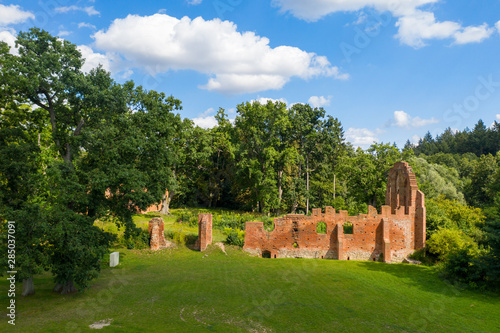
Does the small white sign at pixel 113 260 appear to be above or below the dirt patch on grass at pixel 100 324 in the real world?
above

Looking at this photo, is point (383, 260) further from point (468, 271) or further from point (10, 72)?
point (10, 72)

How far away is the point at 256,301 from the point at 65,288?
9.48 metres

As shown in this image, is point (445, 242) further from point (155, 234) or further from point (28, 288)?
point (28, 288)

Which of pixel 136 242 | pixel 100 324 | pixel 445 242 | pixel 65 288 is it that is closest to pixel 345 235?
pixel 445 242

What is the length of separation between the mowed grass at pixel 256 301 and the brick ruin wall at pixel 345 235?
3159mm

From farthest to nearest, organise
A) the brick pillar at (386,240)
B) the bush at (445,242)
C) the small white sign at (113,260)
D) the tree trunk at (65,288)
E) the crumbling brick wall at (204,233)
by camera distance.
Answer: the crumbling brick wall at (204,233)
the brick pillar at (386,240)
the bush at (445,242)
the small white sign at (113,260)
the tree trunk at (65,288)

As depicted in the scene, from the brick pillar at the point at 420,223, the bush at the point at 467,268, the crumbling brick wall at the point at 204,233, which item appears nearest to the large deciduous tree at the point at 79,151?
the crumbling brick wall at the point at 204,233

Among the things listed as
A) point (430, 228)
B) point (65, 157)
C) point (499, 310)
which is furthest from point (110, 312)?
point (430, 228)

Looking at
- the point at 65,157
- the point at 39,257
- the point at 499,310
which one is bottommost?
the point at 499,310

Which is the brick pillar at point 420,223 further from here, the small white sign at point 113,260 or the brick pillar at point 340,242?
the small white sign at point 113,260

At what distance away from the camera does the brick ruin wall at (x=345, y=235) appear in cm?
2722

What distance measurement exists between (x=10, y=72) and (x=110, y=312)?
11.8 m

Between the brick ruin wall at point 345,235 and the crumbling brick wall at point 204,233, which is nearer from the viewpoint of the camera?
the crumbling brick wall at point 204,233

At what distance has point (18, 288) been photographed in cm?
1658
